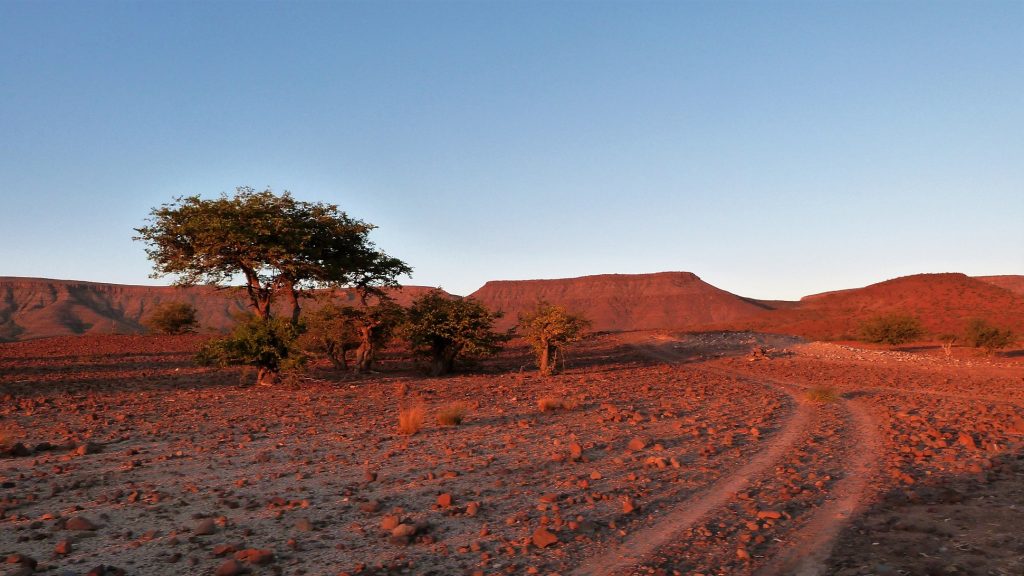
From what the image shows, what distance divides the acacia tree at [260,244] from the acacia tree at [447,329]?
322 cm

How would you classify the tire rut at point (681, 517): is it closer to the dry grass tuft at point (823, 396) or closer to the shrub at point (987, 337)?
the dry grass tuft at point (823, 396)

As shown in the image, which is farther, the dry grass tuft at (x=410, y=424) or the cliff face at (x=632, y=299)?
the cliff face at (x=632, y=299)

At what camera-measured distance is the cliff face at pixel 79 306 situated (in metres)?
80.8

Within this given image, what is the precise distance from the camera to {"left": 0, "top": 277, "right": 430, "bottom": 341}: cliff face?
265 ft

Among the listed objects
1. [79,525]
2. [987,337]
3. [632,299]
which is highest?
[632,299]

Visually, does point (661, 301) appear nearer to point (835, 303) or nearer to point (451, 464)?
point (835, 303)

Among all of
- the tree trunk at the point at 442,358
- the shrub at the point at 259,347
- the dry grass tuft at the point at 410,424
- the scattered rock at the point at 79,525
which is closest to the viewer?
the scattered rock at the point at 79,525

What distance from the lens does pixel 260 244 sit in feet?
62.4

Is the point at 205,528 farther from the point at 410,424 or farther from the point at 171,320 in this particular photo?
the point at 171,320

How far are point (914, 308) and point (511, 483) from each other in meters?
79.4

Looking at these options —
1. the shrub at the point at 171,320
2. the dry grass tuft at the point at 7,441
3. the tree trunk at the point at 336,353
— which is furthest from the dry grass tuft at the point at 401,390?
the shrub at the point at 171,320

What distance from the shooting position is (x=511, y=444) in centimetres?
957

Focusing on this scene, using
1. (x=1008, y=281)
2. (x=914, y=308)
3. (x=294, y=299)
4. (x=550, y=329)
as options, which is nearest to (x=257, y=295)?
(x=294, y=299)

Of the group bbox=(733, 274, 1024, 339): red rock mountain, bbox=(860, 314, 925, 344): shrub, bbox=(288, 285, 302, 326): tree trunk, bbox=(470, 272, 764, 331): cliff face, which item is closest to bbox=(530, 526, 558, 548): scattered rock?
bbox=(288, 285, 302, 326): tree trunk
